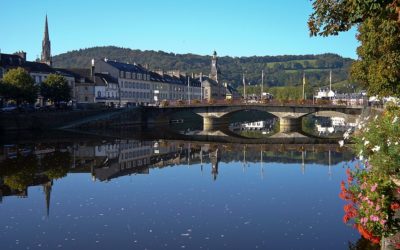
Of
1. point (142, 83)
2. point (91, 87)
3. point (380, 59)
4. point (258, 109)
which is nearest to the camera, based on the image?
point (380, 59)

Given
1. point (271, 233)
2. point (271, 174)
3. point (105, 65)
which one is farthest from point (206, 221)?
point (105, 65)

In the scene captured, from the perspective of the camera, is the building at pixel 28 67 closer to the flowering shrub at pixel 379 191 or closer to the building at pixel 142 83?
the building at pixel 142 83

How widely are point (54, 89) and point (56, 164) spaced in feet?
174

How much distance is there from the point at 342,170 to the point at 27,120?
49180mm

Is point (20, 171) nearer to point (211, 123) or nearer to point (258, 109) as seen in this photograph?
point (258, 109)

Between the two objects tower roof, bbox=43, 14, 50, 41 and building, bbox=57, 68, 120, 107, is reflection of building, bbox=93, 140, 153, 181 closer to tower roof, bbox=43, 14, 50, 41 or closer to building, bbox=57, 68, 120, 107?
building, bbox=57, 68, 120, 107

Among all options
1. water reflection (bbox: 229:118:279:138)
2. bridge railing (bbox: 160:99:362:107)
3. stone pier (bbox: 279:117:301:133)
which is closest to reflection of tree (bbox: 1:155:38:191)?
water reflection (bbox: 229:118:279:138)

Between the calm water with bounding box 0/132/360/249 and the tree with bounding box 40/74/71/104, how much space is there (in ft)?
141

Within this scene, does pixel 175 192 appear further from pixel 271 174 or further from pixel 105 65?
pixel 105 65

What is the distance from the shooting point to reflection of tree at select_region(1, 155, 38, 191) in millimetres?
29453

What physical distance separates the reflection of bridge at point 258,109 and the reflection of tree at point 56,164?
142ft

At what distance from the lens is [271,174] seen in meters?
34.3

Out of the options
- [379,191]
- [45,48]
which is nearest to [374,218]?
[379,191]

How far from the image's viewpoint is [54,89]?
88.1 meters
